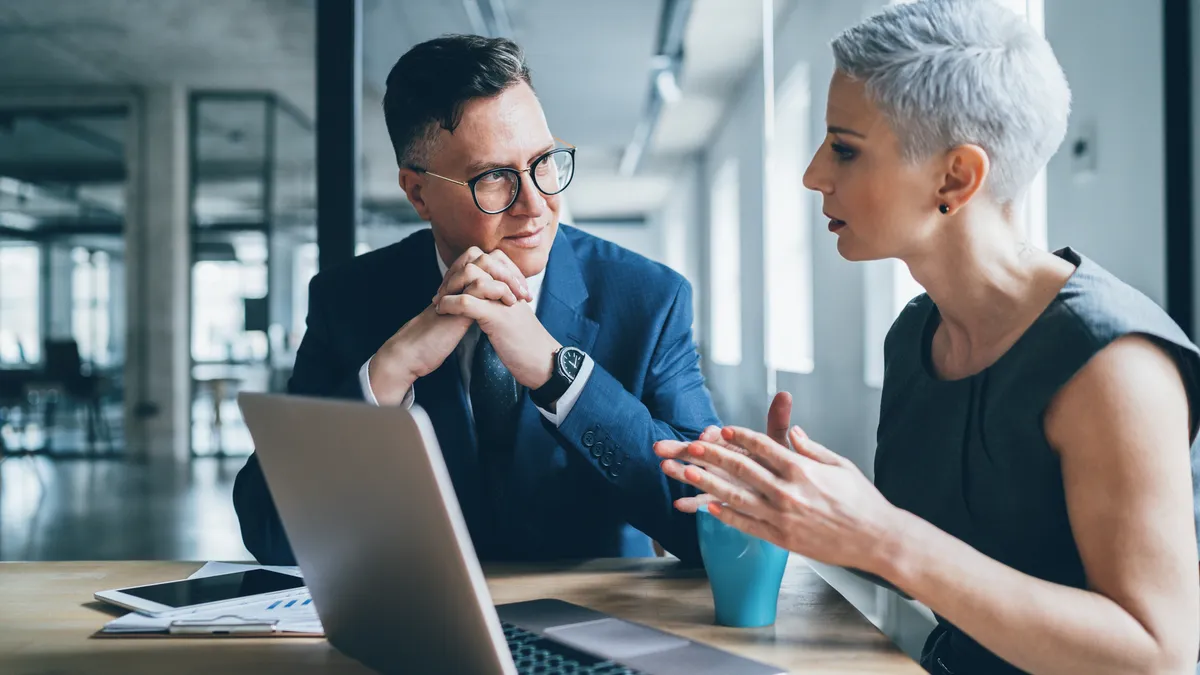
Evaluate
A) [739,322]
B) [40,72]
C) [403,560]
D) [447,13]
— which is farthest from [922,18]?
[739,322]

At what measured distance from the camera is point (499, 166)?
1575 mm

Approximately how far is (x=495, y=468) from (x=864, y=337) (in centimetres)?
324

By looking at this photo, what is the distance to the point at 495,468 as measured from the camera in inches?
63.3

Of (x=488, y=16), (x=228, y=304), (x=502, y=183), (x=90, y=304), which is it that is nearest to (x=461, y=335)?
(x=502, y=183)

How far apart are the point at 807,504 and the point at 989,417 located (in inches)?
16.0

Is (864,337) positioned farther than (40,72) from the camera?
Yes

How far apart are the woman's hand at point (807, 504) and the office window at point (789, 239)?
4674mm

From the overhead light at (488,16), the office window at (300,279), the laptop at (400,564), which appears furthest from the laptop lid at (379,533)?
the overhead light at (488,16)

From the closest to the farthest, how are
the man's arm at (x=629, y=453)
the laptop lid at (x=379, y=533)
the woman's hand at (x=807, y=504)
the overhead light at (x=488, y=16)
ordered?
the laptop lid at (x=379, y=533) → the woman's hand at (x=807, y=504) → the man's arm at (x=629, y=453) → the overhead light at (x=488, y=16)

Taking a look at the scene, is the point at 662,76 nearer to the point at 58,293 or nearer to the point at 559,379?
the point at 58,293

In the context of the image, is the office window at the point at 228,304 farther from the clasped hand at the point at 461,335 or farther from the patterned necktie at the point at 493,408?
the clasped hand at the point at 461,335

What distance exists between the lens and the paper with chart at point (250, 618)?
1024 millimetres

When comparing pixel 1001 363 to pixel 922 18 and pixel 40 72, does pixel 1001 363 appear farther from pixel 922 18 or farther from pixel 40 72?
pixel 40 72

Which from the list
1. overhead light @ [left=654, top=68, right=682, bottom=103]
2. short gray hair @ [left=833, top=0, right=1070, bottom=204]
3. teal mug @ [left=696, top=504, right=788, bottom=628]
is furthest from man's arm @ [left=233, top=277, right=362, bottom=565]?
overhead light @ [left=654, top=68, right=682, bottom=103]
